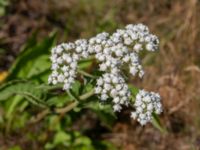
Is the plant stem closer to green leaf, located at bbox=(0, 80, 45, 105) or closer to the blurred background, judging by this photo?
the blurred background

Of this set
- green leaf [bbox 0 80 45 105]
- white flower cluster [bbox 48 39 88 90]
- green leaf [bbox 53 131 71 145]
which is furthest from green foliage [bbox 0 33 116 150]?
white flower cluster [bbox 48 39 88 90]

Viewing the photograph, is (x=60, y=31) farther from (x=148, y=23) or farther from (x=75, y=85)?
(x=75, y=85)

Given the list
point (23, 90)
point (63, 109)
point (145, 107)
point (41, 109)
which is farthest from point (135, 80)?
point (145, 107)

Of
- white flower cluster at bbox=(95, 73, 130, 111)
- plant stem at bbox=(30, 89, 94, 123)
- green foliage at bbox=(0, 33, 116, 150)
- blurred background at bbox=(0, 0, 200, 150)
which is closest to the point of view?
white flower cluster at bbox=(95, 73, 130, 111)

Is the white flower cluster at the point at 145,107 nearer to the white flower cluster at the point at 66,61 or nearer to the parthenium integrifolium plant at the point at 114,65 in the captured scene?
the parthenium integrifolium plant at the point at 114,65

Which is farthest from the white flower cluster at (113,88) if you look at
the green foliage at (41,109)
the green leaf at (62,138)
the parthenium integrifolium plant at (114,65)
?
the green leaf at (62,138)

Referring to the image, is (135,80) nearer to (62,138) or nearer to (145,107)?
(62,138)
